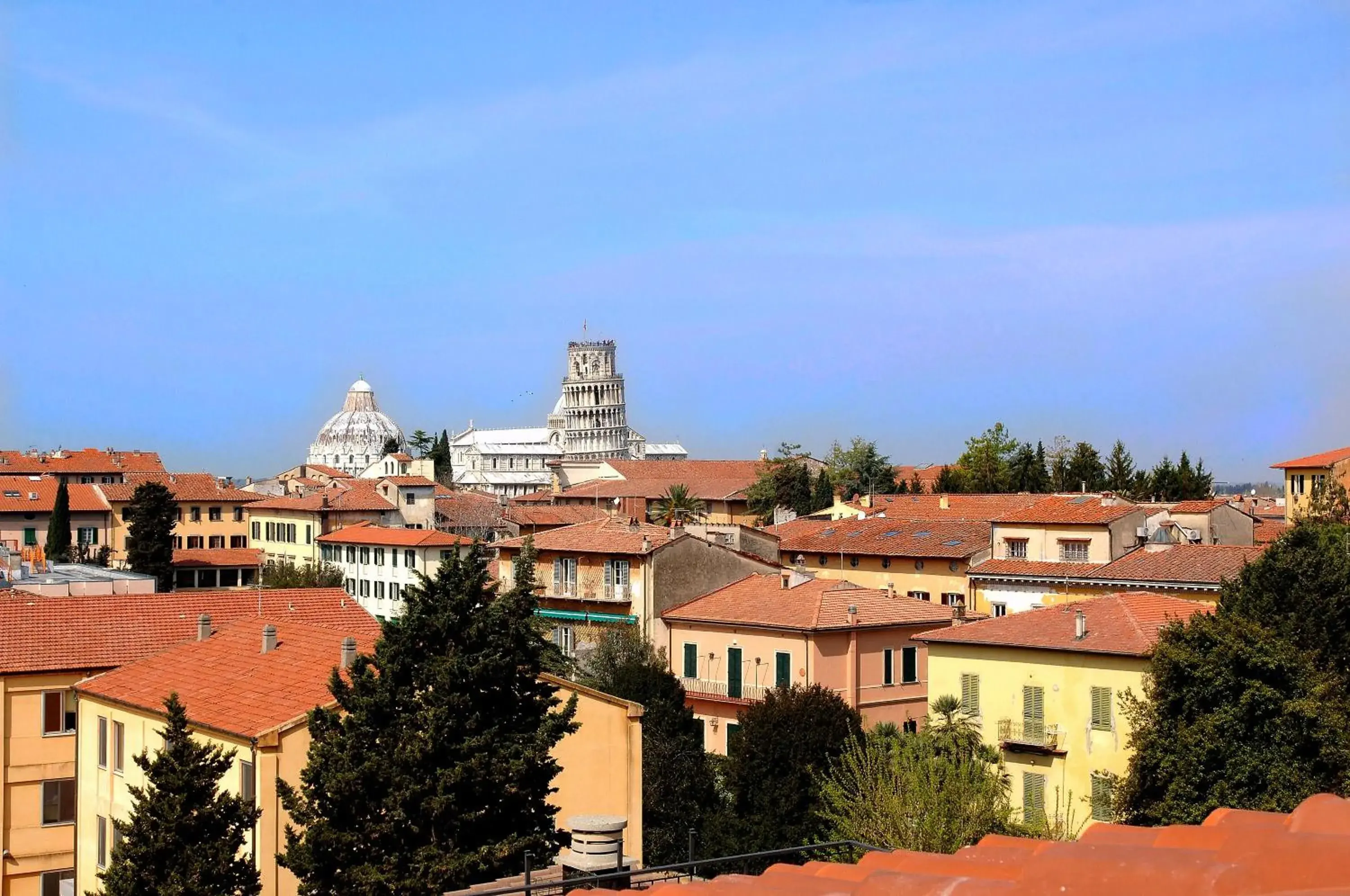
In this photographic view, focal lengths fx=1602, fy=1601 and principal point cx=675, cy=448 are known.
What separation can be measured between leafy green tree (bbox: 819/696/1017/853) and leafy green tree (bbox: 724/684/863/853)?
0.87 meters

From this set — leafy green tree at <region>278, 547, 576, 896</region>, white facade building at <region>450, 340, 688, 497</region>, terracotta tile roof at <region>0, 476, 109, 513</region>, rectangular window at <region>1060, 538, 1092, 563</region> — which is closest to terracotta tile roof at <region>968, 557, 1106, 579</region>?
rectangular window at <region>1060, 538, 1092, 563</region>

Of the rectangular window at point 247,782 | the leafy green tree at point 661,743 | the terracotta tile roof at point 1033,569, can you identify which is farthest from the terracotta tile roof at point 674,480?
the rectangular window at point 247,782

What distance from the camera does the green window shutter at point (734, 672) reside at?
4619 cm

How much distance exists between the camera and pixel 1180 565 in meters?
47.1

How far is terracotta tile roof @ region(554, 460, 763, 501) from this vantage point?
386 ft

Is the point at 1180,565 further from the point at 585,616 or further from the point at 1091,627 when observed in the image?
the point at 585,616

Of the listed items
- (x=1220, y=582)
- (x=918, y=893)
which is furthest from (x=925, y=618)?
(x=918, y=893)

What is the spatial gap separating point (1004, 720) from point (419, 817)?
70.1ft

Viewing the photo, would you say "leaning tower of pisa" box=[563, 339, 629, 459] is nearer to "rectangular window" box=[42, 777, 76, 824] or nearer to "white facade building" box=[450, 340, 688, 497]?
"white facade building" box=[450, 340, 688, 497]

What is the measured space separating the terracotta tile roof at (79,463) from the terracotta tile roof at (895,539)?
228 ft

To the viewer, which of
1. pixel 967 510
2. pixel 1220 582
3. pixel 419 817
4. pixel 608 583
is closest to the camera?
pixel 419 817

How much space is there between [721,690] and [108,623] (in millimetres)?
20392

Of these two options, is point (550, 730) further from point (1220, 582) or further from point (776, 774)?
point (1220, 582)

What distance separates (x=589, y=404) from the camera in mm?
199250
